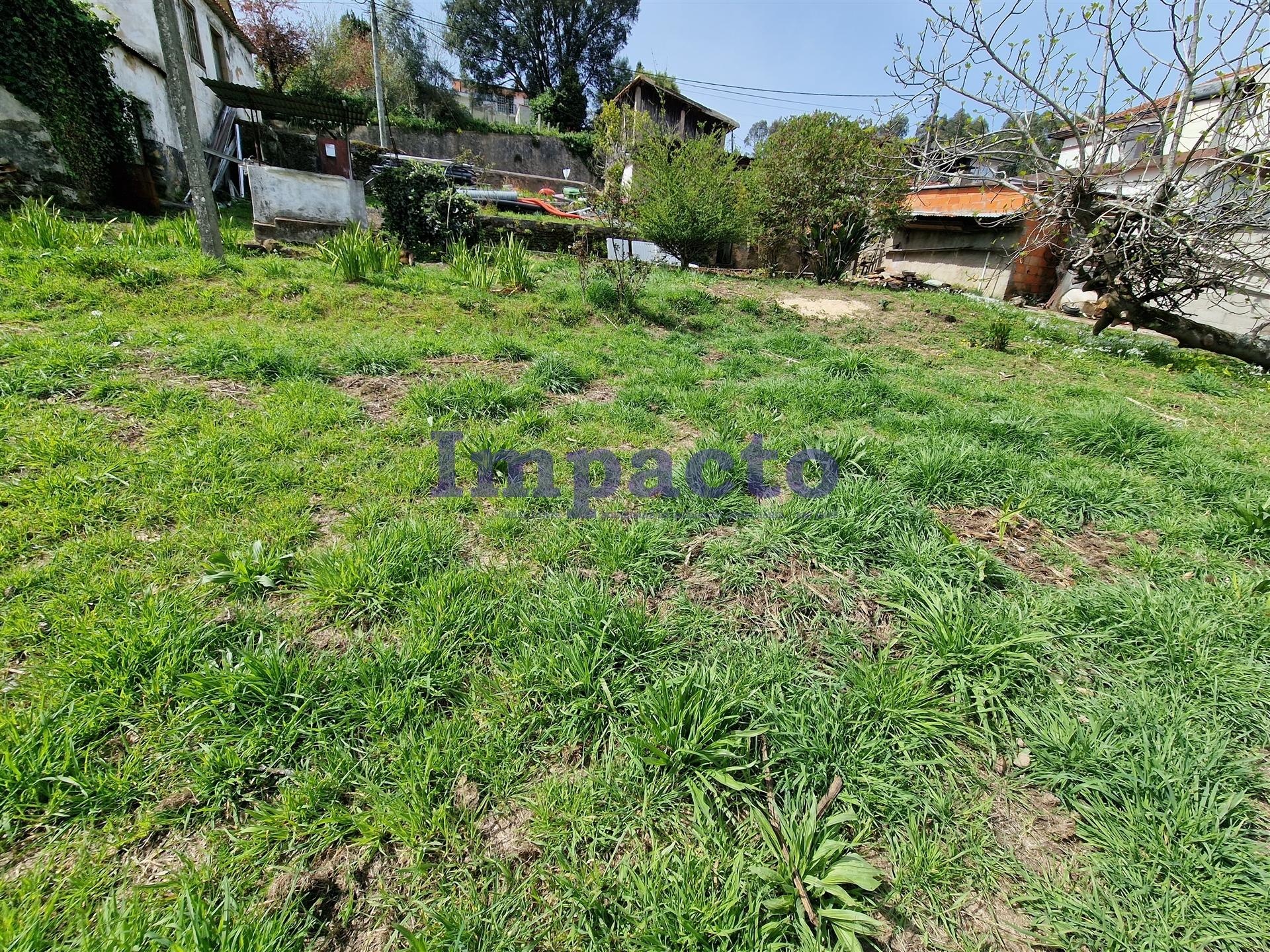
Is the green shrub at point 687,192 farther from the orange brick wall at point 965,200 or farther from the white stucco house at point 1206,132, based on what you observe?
the white stucco house at point 1206,132

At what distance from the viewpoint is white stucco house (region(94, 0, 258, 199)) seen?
10000 mm

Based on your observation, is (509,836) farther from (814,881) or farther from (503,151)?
(503,151)

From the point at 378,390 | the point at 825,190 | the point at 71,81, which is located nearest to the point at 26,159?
the point at 71,81

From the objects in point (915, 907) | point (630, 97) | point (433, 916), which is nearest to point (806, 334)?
point (915, 907)

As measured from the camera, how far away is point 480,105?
3703 centimetres

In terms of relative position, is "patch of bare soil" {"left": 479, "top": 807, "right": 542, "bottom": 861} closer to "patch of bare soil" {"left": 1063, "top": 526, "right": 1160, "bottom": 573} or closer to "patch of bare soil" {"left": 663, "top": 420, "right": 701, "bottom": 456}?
"patch of bare soil" {"left": 663, "top": 420, "right": 701, "bottom": 456}

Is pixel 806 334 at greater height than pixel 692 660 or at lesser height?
greater

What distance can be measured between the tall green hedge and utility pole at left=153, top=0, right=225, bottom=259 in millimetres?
4072

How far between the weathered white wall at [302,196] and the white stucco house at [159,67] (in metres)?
1.33

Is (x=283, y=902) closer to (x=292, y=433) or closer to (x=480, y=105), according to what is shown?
(x=292, y=433)

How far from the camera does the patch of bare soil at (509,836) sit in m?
1.29

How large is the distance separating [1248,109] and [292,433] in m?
10.8

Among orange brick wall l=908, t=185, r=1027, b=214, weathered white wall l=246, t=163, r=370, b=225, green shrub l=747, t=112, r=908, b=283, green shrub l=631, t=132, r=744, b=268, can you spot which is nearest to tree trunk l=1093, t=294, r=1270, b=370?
green shrub l=747, t=112, r=908, b=283

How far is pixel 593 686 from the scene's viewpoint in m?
1.67
